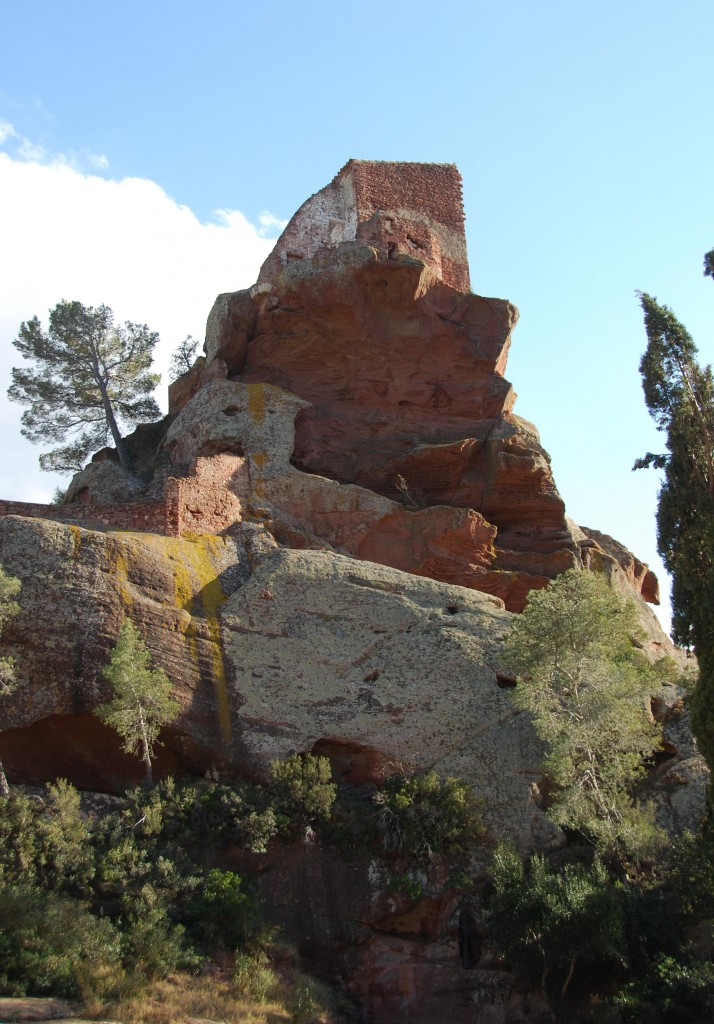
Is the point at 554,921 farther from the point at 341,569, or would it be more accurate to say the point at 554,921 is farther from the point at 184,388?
the point at 184,388

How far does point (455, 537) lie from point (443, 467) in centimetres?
315

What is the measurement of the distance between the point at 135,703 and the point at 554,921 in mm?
8120

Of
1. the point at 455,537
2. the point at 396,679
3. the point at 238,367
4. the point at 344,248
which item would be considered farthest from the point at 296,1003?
the point at 344,248

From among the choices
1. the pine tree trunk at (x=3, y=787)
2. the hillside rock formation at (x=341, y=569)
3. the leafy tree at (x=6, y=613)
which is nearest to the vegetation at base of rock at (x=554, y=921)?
the hillside rock formation at (x=341, y=569)

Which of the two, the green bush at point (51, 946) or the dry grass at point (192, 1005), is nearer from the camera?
the dry grass at point (192, 1005)

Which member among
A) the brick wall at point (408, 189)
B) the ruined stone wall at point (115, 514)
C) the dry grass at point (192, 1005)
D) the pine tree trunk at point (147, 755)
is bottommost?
the dry grass at point (192, 1005)

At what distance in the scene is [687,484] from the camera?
21.3 metres

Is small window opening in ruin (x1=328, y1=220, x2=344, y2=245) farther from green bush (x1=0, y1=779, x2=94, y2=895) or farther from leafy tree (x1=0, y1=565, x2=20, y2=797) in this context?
green bush (x1=0, y1=779, x2=94, y2=895)

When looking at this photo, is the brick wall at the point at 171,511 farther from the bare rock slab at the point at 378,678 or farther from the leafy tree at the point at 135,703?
the leafy tree at the point at 135,703

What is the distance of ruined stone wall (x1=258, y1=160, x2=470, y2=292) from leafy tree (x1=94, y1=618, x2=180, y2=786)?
1699cm

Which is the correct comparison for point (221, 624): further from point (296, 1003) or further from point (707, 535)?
point (707, 535)

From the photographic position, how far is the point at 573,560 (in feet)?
90.3

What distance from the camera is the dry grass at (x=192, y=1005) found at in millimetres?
14398

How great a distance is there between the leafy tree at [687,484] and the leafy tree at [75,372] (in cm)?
1851
